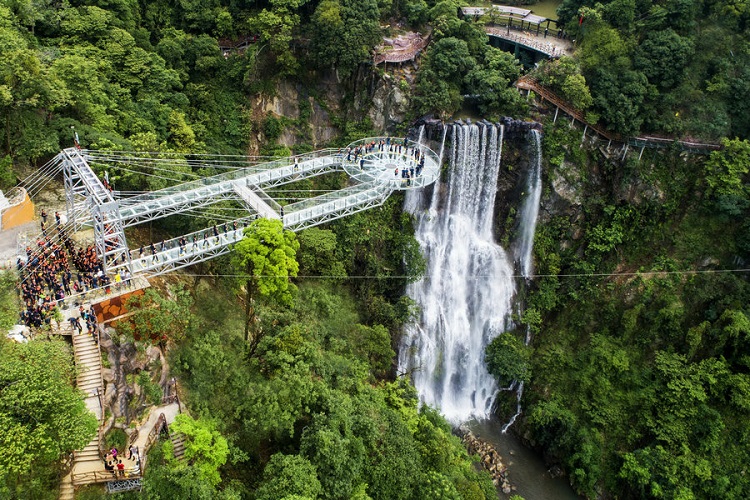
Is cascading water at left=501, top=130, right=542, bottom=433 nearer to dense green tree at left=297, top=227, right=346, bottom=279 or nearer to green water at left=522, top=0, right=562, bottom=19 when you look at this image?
dense green tree at left=297, top=227, right=346, bottom=279

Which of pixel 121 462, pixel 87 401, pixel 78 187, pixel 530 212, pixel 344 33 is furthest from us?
pixel 530 212

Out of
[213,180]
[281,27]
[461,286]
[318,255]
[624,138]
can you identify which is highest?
[281,27]

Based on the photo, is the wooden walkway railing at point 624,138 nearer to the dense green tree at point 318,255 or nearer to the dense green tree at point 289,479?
the dense green tree at point 318,255

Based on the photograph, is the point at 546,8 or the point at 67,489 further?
the point at 546,8

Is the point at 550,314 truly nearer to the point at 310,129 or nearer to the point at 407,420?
the point at 407,420

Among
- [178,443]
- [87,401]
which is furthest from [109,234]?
[178,443]

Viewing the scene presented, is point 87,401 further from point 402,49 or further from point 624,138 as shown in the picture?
point 624,138

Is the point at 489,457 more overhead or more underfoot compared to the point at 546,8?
more underfoot

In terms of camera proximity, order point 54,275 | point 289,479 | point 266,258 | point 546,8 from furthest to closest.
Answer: point 546,8
point 54,275
point 266,258
point 289,479
